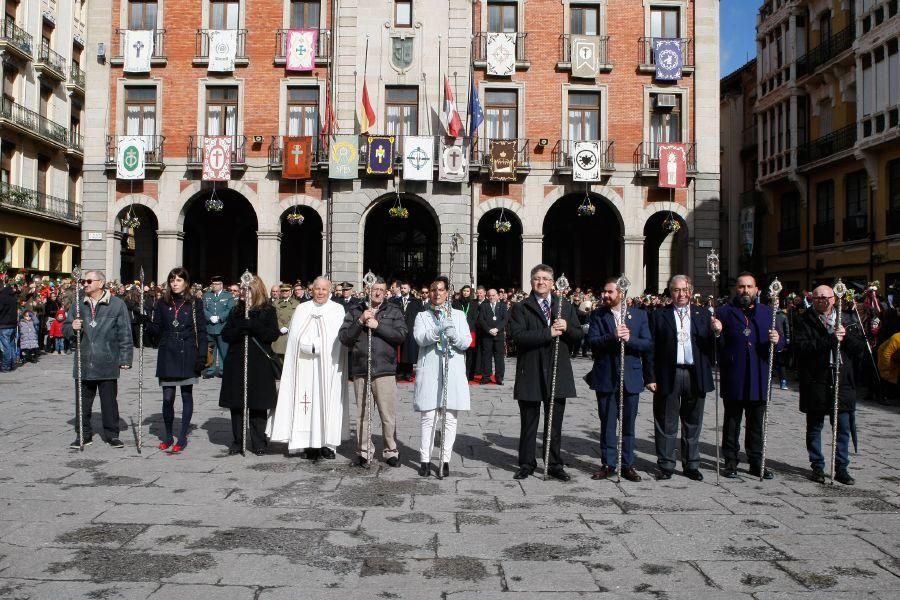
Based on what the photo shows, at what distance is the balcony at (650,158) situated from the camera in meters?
25.1

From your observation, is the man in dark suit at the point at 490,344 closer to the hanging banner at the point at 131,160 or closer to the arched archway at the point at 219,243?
the hanging banner at the point at 131,160

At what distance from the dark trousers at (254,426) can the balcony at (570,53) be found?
19761 mm

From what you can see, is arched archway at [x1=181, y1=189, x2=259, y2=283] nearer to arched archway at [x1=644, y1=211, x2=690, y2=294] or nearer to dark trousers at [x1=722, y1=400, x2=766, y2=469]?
arched archway at [x1=644, y1=211, x2=690, y2=294]

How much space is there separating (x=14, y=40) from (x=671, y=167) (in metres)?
26.6

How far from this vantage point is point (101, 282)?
8.70 metres

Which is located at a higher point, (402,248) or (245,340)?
(402,248)

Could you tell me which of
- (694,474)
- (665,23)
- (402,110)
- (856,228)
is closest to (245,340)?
(694,474)

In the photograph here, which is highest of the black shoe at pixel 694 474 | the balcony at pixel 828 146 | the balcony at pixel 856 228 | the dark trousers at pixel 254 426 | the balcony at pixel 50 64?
the balcony at pixel 50 64

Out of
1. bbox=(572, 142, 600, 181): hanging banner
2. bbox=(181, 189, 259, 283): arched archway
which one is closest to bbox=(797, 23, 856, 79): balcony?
bbox=(572, 142, 600, 181): hanging banner

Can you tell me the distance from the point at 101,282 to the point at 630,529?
20.9 ft

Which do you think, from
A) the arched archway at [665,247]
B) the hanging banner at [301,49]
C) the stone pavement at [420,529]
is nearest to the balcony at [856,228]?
the arched archway at [665,247]

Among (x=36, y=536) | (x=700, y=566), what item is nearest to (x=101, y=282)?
(x=36, y=536)

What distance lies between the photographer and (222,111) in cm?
2545

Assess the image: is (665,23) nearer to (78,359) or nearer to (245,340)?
(245,340)
